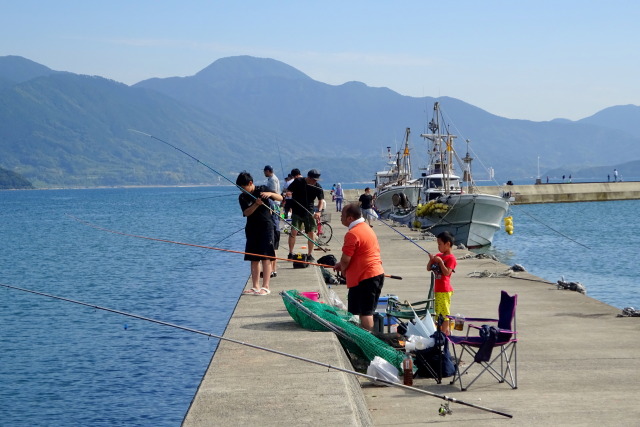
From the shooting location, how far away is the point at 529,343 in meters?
11.4

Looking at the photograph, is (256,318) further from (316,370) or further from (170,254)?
(170,254)

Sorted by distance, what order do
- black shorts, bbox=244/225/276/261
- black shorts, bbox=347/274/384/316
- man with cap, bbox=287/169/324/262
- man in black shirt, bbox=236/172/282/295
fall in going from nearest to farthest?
black shorts, bbox=347/274/384/316 < man in black shirt, bbox=236/172/282/295 < black shorts, bbox=244/225/276/261 < man with cap, bbox=287/169/324/262

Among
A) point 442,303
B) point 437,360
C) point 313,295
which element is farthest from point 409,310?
point 437,360

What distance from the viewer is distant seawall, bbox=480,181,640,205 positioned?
94.9 metres

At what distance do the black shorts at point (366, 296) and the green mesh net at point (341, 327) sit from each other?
18 centimetres

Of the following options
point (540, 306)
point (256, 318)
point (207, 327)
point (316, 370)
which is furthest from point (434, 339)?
point (207, 327)

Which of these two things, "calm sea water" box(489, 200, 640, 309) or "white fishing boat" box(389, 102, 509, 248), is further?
"white fishing boat" box(389, 102, 509, 248)

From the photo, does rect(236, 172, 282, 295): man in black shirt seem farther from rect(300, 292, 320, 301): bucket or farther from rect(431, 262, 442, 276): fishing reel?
rect(431, 262, 442, 276): fishing reel

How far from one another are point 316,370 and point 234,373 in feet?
2.24

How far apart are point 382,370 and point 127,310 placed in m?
13.9

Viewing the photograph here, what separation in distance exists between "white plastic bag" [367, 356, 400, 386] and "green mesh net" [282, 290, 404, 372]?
290mm

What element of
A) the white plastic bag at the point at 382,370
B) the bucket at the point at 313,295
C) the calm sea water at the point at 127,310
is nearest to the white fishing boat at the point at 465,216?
the calm sea water at the point at 127,310

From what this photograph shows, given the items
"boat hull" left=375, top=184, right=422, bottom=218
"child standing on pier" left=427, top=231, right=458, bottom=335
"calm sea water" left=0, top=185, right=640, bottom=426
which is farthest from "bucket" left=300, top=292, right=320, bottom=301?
"boat hull" left=375, top=184, right=422, bottom=218

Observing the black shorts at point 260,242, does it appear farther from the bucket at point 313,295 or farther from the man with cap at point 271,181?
the man with cap at point 271,181
